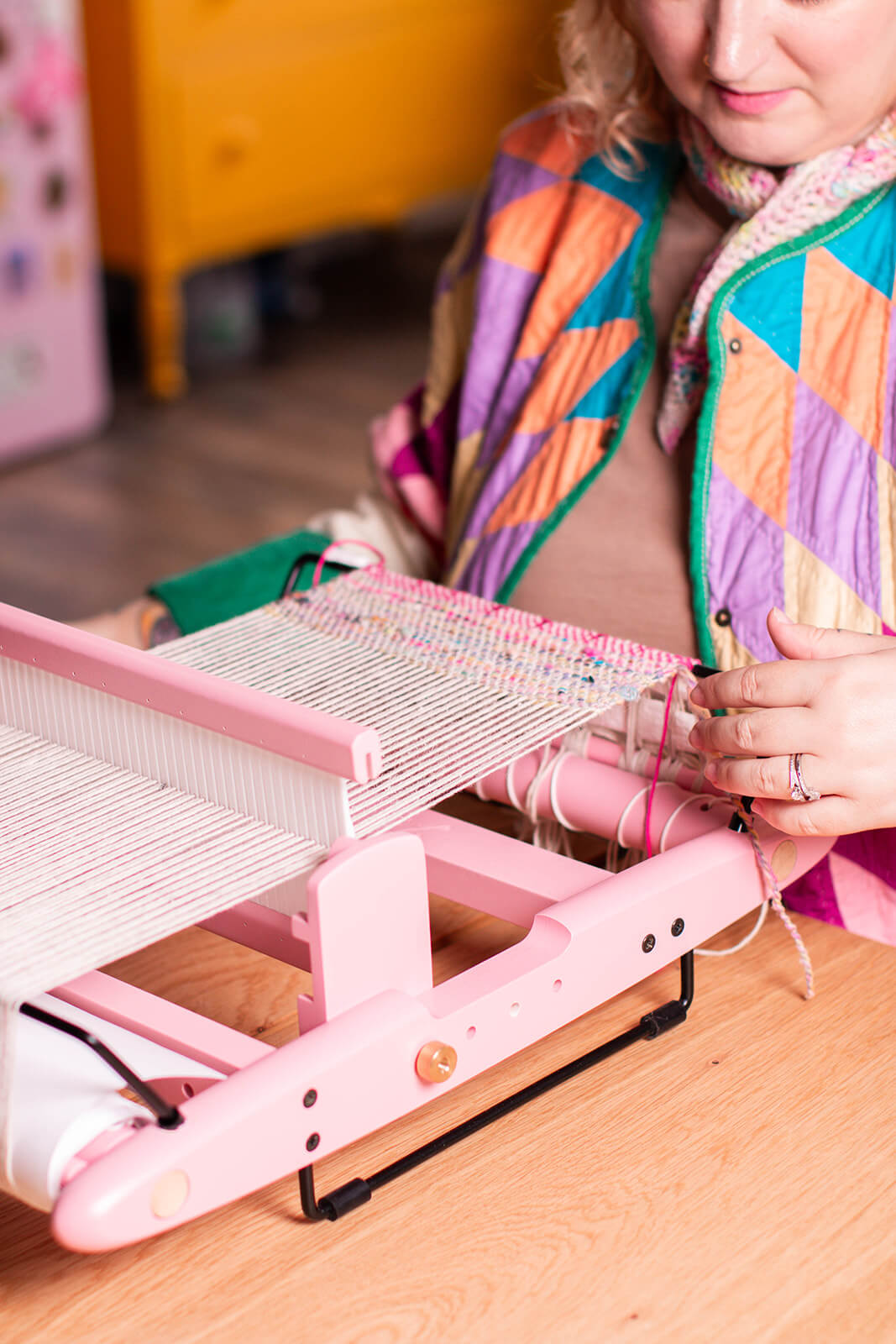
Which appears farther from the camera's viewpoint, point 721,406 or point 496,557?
point 496,557

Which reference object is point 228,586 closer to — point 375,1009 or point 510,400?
point 510,400

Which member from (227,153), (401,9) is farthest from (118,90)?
(401,9)

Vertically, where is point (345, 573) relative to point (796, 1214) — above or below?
above

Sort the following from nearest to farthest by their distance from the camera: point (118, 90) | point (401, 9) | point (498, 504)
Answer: point (498, 504)
point (118, 90)
point (401, 9)

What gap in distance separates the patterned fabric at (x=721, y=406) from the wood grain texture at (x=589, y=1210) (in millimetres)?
146

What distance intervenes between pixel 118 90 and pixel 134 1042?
9.08ft

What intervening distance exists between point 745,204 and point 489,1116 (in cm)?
58

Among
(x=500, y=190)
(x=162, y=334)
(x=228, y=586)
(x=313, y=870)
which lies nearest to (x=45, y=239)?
(x=162, y=334)

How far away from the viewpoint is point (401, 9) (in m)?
3.46

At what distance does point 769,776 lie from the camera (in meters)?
0.76

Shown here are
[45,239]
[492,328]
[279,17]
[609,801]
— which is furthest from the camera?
[279,17]

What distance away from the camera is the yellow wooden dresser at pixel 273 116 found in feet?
10.1

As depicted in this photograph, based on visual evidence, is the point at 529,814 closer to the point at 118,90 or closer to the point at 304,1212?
the point at 304,1212

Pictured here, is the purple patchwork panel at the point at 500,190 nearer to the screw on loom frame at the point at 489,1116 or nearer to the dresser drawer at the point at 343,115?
the screw on loom frame at the point at 489,1116
